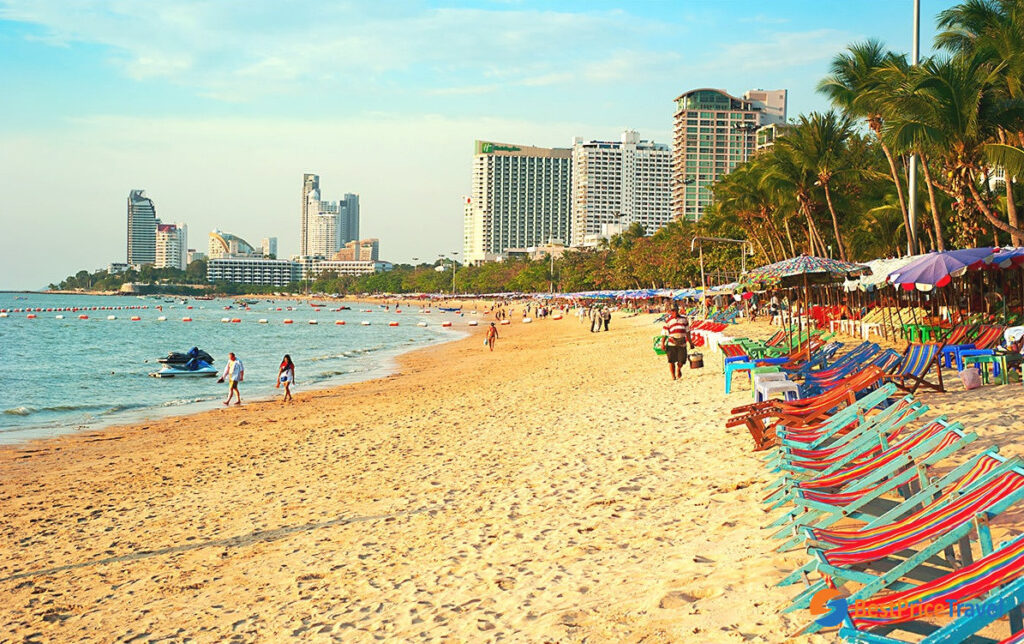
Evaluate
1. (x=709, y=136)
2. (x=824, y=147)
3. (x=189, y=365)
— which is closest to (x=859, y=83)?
(x=824, y=147)

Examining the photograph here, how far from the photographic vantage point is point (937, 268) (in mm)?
13078

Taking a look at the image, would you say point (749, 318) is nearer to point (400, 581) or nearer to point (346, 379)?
point (346, 379)

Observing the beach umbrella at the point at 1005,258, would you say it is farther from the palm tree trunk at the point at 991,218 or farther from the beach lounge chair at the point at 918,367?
the palm tree trunk at the point at 991,218

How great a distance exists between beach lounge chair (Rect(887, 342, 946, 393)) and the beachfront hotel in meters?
154

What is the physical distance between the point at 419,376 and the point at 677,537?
20138 mm

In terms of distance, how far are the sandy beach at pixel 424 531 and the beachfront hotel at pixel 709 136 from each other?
155 meters

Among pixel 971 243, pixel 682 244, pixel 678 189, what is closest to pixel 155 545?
pixel 971 243

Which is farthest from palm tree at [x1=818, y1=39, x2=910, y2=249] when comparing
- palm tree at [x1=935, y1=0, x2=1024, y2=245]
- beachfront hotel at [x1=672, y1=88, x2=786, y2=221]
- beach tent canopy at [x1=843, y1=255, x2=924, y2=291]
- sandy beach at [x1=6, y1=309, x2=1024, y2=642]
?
beachfront hotel at [x1=672, y1=88, x2=786, y2=221]

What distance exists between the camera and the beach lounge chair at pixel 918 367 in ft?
34.2

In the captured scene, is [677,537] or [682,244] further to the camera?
[682,244]

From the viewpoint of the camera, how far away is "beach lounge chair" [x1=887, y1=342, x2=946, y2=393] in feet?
34.2

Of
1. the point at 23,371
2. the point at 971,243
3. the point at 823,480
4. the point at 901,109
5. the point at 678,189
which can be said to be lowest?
the point at 23,371

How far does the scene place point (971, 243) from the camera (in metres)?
20.6

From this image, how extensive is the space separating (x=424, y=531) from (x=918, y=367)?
23.2 ft
